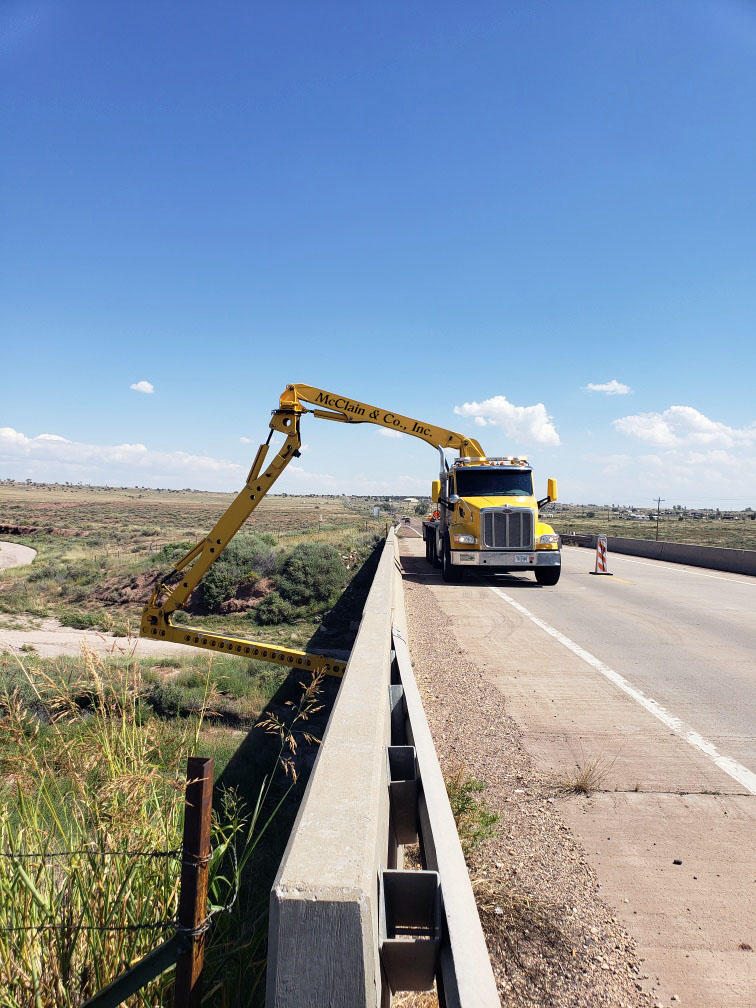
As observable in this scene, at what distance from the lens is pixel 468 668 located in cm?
823

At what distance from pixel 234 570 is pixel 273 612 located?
12.2ft

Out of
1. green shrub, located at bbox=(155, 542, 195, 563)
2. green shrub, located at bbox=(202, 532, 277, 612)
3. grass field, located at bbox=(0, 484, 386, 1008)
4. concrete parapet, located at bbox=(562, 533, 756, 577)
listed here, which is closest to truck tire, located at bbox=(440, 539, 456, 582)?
grass field, located at bbox=(0, 484, 386, 1008)

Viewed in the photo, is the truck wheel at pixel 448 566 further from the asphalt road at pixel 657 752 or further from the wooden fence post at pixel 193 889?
the wooden fence post at pixel 193 889

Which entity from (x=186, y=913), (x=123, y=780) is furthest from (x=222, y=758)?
(x=186, y=913)

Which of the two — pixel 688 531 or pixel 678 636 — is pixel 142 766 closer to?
pixel 678 636

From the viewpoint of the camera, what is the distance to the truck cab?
16.7 metres

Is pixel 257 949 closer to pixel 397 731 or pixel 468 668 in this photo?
pixel 397 731

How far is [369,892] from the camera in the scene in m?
1.97

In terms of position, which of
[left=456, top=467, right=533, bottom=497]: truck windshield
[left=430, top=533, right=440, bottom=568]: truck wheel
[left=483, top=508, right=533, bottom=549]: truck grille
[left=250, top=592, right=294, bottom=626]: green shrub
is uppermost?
[left=456, top=467, right=533, bottom=497]: truck windshield

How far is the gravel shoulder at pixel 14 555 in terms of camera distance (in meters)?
38.2

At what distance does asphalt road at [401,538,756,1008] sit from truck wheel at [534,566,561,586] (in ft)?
13.9

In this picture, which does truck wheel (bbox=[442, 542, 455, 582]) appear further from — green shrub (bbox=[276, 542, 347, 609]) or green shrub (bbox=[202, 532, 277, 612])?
green shrub (bbox=[202, 532, 277, 612])

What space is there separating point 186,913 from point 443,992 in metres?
0.97

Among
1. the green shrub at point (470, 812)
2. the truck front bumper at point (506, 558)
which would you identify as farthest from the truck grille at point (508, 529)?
the green shrub at point (470, 812)
